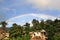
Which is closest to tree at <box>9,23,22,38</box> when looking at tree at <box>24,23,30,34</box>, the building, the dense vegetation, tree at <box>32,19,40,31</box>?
the dense vegetation

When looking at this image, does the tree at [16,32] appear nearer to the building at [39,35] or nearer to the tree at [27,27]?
the building at [39,35]

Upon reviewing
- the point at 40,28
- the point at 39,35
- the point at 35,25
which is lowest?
the point at 39,35

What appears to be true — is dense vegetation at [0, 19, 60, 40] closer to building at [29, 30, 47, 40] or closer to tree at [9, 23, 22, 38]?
tree at [9, 23, 22, 38]

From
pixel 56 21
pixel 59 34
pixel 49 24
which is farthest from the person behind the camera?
pixel 56 21

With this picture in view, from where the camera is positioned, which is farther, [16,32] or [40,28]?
[40,28]

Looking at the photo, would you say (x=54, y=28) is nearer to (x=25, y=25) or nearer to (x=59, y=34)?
(x=59, y=34)

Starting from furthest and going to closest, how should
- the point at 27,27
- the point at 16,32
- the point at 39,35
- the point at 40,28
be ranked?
the point at 27,27 < the point at 40,28 < the point at 16,32 < the point at 39,35

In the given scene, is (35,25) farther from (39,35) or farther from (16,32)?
(16,32)

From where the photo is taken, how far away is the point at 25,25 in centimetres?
7619

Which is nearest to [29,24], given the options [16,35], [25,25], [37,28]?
[25,25]

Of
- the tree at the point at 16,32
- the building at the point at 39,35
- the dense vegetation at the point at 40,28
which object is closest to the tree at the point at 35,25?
the dense vegetation at the point at 40,28

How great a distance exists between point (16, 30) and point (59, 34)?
13.7 meters

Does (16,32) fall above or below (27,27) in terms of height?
below

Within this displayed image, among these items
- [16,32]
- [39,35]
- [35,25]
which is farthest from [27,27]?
[39,35]
